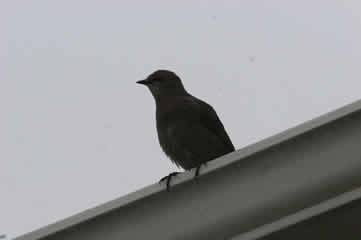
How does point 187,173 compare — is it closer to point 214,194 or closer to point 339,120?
point 214,194

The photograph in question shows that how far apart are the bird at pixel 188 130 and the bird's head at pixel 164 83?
0.13ft

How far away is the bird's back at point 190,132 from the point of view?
4730 millimetres

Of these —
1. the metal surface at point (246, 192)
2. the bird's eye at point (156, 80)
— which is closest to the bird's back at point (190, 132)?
the bird's eye at point (156, 80)

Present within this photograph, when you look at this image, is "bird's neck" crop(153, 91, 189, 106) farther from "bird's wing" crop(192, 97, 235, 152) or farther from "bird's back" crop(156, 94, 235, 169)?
"bird's wing" crop(192, 97, 235, 152)

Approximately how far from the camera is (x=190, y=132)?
15.7 ft

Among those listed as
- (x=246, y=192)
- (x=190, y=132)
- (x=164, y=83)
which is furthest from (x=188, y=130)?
(x=246, y=192)

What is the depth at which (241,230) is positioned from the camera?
6.43 ft

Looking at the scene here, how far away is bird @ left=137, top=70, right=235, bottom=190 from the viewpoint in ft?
15.5

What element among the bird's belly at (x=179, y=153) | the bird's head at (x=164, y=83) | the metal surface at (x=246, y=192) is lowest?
the bird's belly at (x=179, y=153)

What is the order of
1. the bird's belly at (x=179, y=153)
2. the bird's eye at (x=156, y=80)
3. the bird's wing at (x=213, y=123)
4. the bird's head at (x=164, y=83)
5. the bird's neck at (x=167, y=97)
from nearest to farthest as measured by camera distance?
the bird's belly at (x=179, y=153)
the bird's wing at (x=213, y=123)
the bird's neck at (x=167, y=97)
the bird's head at (x=164, y=83)
the bird's eye at (x=156, y=80)

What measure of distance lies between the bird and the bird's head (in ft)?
0.13

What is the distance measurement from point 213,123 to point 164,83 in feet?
2.13

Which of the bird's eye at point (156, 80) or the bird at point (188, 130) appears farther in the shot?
the bird's eye at point (156, 80)

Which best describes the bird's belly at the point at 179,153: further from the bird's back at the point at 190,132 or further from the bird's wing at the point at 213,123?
the bird's wing at the point at 213,123
